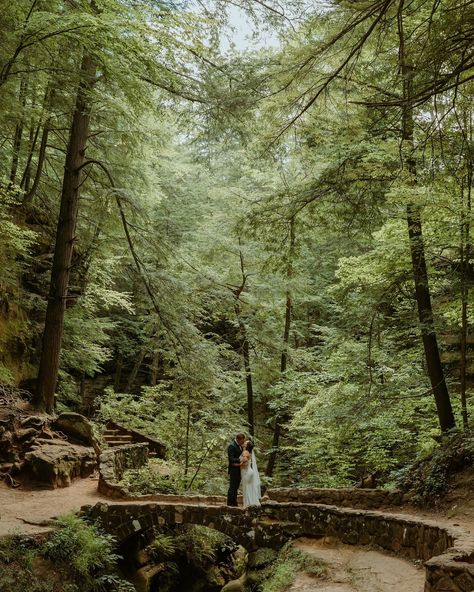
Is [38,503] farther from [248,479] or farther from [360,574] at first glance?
[360,574]

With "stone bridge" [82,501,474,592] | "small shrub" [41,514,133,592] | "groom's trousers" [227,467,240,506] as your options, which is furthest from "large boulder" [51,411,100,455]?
"groom's trousers" [227,467,240,506]

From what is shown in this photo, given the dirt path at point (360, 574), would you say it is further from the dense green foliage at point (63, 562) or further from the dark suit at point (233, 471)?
the dense green foliage at point (63, 562)

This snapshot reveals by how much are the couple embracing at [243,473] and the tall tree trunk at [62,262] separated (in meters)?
5.24

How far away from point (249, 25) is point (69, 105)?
15.0 feet

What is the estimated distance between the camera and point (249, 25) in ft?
32.8

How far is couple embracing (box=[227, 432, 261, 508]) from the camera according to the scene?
899 centimetres

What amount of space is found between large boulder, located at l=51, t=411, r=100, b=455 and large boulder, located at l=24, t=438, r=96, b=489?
0.27 metres

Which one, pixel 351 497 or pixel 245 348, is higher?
pixel 245 348

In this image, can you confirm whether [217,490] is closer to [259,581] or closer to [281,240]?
[259,581]

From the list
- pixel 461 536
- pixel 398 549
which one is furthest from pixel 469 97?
pixel 398 549

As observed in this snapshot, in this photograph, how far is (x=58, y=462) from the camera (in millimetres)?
10117

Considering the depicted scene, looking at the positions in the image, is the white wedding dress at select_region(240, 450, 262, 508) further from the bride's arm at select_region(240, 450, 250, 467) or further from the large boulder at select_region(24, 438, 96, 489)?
the large boulder at select_region(24, 438, 96, 489)

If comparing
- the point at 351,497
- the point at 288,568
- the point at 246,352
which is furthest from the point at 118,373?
the point at 288,568

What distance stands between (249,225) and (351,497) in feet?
18.8
